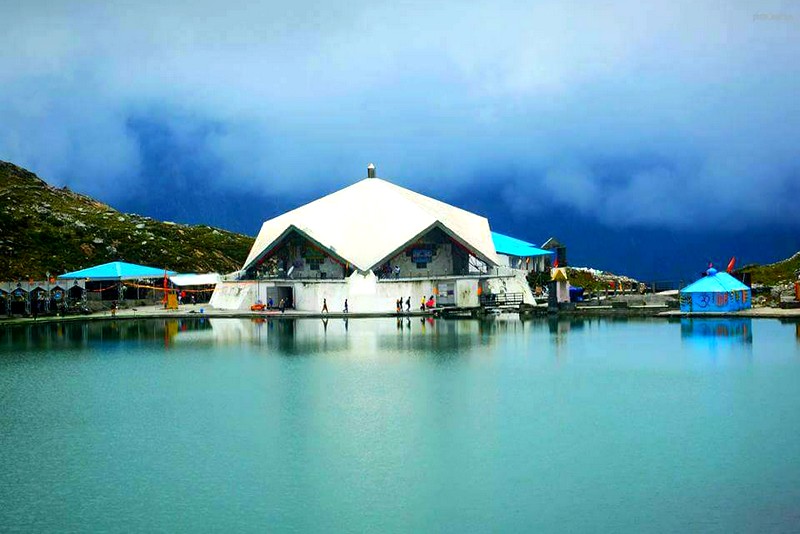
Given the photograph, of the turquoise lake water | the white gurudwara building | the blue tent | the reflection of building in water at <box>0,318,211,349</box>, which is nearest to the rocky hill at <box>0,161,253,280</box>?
the reflection of building in water at <box>0,318,211,349</box>

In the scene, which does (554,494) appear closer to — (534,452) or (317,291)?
(534,452)

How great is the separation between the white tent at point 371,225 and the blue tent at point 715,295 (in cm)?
1283

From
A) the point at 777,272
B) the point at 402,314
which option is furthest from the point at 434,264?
the point at 777,272

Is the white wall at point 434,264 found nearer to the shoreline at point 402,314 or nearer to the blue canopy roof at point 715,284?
the shoreline at point 402,314

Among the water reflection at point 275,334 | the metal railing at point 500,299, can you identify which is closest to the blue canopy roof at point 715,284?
the water reflection at point 275,334

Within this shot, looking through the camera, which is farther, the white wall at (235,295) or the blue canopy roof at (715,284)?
the white wall at (235,295)

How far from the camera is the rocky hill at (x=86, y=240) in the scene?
75.4 metres

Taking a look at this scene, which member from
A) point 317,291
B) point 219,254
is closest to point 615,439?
point 317,291

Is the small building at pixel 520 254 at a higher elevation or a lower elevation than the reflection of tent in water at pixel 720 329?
higher

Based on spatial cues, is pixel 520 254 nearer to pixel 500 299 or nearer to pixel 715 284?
pixel 500 299

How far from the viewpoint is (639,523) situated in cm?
1437

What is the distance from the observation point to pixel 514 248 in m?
73.1

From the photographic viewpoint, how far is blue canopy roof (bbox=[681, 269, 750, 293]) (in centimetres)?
4691

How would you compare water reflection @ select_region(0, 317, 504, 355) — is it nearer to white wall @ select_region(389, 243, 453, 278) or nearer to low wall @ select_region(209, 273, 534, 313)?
low wall @ select_region(209, 273, 534, 313)
